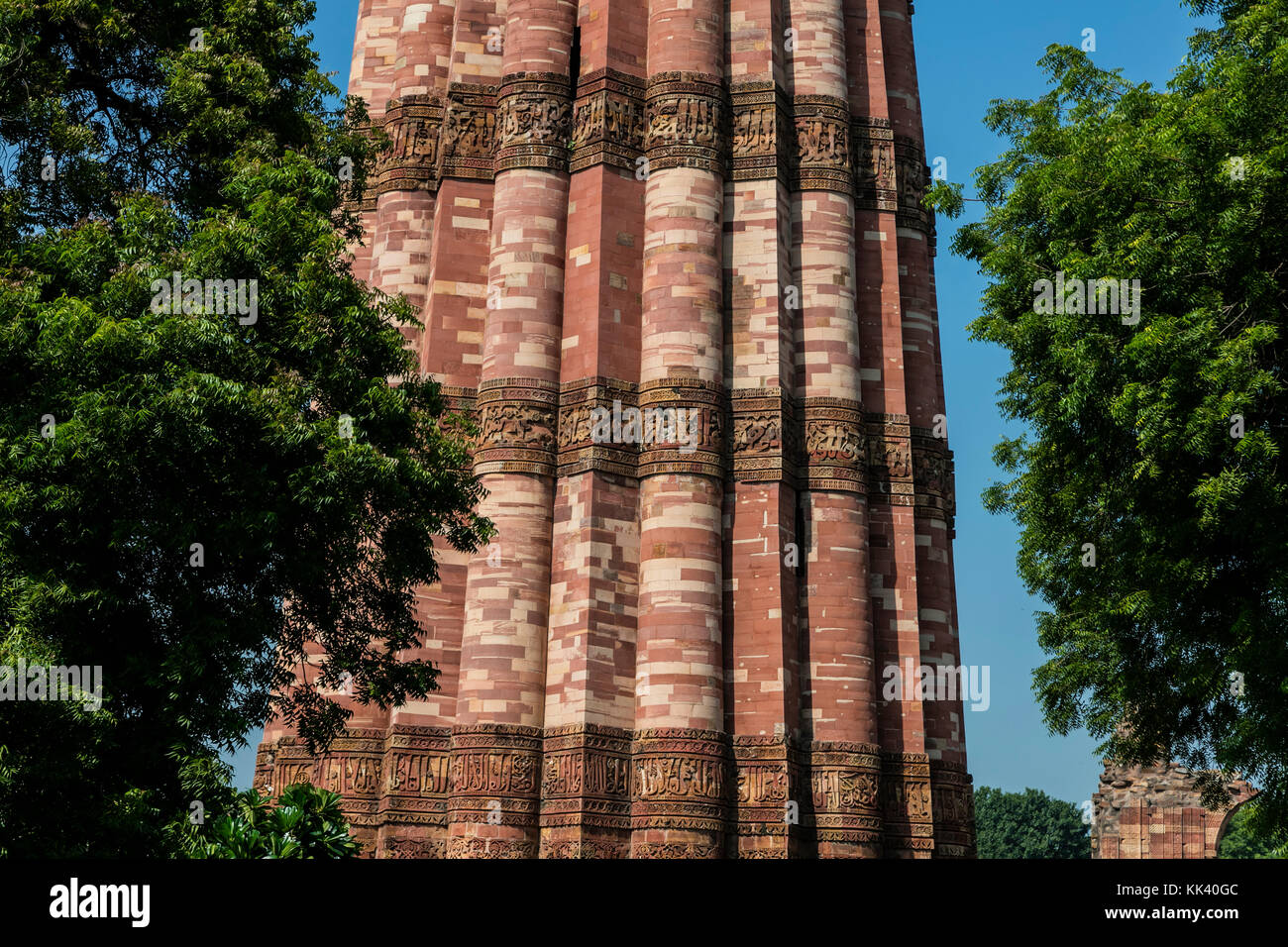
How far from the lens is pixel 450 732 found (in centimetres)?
2267

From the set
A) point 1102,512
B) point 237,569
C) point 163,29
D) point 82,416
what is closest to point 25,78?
point 163,29

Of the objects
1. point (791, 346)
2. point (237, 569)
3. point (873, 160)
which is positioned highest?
point (873, 160)

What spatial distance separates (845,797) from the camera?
881 inches

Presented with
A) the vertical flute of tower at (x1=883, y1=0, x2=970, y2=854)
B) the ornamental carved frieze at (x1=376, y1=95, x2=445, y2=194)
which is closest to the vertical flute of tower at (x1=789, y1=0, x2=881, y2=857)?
the vertical flute of tower at (x1=883, y1=0, x2=970, y2=854)

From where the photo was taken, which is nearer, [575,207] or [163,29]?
[163,29]

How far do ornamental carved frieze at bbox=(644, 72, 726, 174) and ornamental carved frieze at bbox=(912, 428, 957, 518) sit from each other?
6.39m

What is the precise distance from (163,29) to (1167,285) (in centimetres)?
1316

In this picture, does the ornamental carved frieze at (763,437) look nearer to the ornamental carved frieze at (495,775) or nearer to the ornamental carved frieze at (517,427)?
the ornamental carved frieze at (517,427)

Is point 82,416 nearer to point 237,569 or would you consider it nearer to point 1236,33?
point 237,569

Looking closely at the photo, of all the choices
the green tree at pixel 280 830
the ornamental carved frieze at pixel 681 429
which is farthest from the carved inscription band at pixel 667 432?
the green tree at pixel 280 830

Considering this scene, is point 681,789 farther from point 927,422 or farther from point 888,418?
point 927,422

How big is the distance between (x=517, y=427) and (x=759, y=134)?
24.3 feet

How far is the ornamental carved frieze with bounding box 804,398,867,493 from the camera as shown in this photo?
2425cm

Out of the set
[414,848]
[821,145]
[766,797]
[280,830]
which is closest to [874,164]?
[821,145]
